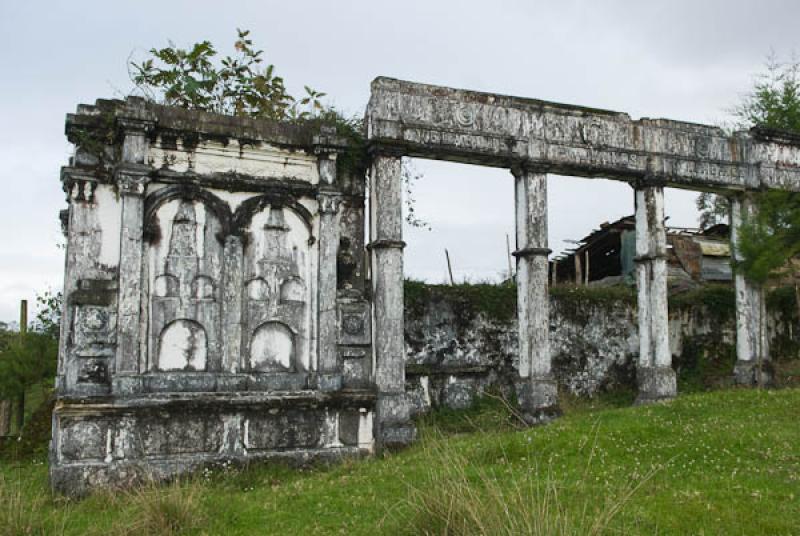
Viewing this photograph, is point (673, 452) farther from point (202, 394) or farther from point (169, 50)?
point (169, 50)

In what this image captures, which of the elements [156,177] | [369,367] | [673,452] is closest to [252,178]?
[156,177]

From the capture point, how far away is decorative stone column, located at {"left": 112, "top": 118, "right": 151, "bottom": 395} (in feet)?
29.2

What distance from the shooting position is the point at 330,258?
33.2ft

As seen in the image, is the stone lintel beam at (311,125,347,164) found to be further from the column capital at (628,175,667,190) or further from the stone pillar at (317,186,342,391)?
the column capital at (628,175,667,190)

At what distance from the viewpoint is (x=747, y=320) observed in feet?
43.3

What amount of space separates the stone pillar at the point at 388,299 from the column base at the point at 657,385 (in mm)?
4236

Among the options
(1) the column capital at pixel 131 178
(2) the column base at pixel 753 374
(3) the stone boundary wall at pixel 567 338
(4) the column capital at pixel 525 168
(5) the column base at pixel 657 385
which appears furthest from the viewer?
(3) the stone boundary wall at pixel 567 338

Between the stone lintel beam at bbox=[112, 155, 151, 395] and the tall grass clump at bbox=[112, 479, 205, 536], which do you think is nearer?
the tall grass clump at bbox=[112, 479, 205, 536]

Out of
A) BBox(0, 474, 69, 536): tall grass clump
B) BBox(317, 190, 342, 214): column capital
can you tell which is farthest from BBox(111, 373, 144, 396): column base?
BBox(317, 190, 342, 214): column capital

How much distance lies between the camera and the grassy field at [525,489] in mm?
4961

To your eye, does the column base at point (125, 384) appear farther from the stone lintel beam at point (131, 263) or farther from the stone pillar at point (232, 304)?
the stone pillar at point (232, 304)

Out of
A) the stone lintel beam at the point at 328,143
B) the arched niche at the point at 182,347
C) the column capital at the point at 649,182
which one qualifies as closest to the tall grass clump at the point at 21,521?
the arched niche at the point at 182,347

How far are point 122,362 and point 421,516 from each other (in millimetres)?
5283

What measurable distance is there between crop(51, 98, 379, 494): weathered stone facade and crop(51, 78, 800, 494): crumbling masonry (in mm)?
19
